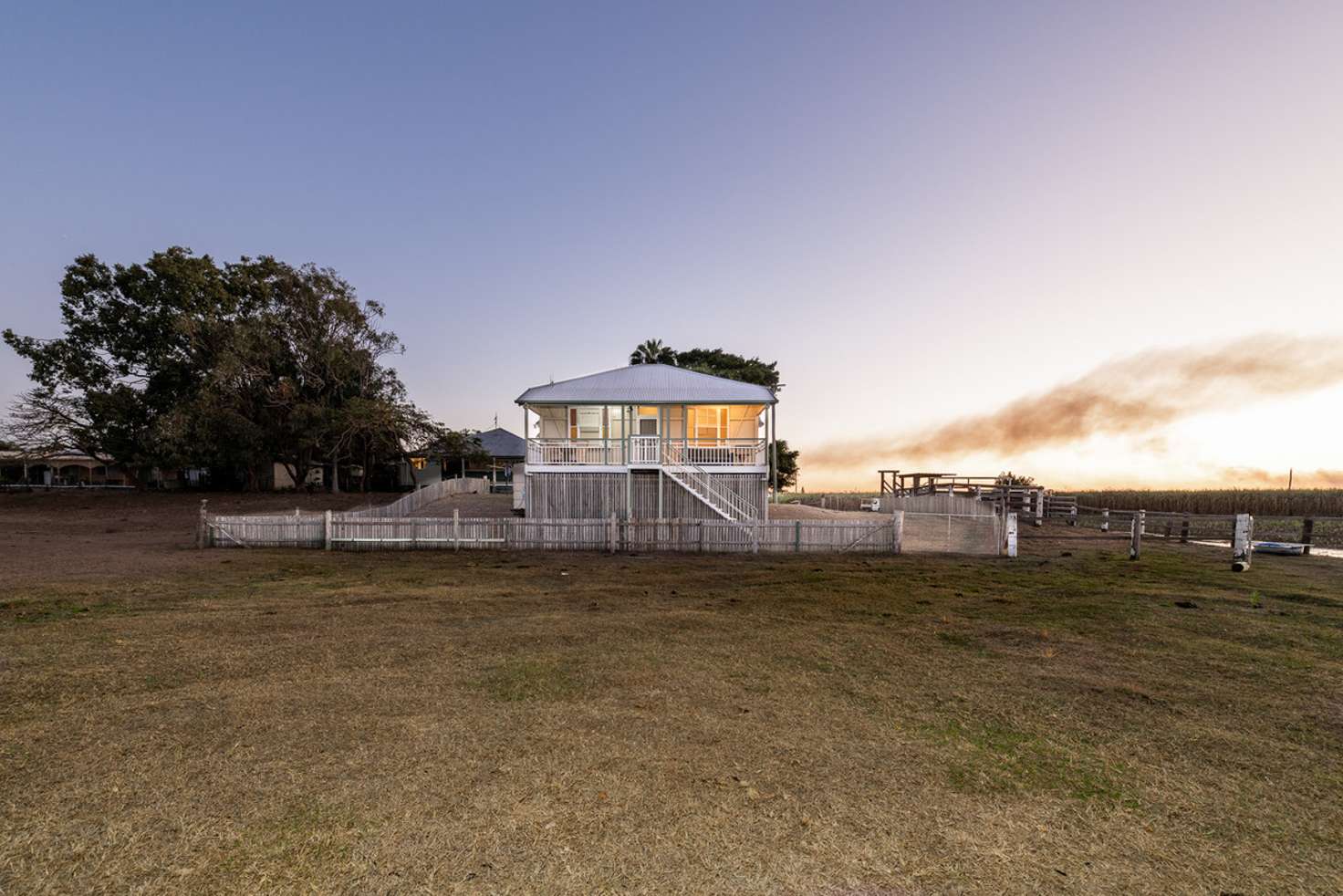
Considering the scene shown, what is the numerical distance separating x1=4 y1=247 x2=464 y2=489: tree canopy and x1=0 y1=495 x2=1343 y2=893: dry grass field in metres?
28.9

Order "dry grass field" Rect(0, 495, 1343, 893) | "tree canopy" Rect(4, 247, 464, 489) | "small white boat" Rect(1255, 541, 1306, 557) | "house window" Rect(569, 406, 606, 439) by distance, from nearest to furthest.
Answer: "dry grass field" Rect(0, 495, 1343, 893), "small white boat" Rect(1255, 541, 1306, 557), "house window" Rect(569, 406, 606, 439), "tree canopy" Rect(4, 247, 464, 489)

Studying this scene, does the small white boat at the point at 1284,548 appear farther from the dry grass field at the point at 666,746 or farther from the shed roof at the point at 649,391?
the shed roof at the point at 649,391

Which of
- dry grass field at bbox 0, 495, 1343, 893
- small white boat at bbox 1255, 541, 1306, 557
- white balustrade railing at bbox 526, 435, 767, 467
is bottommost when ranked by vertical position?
small white boat at bbox 1255, 541, 1306, 557

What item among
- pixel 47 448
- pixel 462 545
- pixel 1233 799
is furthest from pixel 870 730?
pixel 47 448

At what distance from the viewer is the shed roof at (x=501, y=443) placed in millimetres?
43500

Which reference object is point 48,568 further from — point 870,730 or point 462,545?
point 870,730

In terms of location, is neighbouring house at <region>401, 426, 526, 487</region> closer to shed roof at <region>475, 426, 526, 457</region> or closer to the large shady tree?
shed roof at <region>475, 426, 526, 457</region>

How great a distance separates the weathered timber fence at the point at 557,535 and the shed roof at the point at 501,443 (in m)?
24.7

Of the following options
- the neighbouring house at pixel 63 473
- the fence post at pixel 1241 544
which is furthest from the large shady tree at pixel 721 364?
the neighbouring house at pixel 63 473

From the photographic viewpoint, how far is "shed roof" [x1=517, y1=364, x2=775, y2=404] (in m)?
22.0

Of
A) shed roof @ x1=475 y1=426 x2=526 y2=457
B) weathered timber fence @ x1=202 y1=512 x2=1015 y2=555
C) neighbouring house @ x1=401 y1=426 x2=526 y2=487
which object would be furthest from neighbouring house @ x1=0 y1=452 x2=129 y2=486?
weathered timber fence @ x1=202 y1=512 x2=1015 y2=555

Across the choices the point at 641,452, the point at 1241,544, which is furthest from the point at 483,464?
the point at 1241,544

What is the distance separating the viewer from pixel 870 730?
484cm

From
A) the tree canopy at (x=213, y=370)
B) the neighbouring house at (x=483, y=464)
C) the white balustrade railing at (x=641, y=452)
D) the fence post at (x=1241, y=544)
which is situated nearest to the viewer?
the fence post at (x=1241, y=544)
